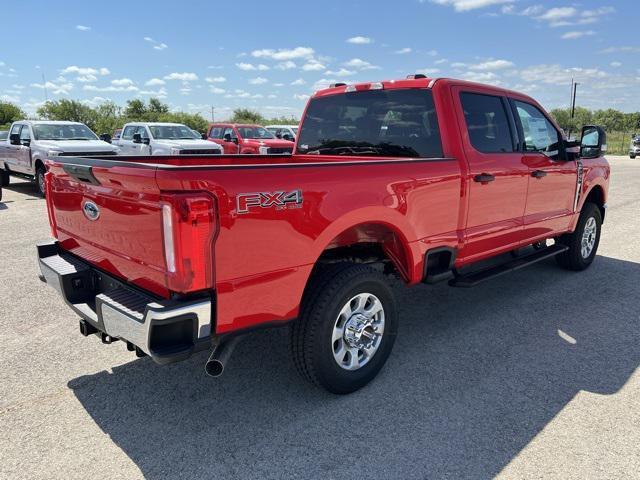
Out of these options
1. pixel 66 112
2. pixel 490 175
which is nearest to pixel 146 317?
pixel 490 175

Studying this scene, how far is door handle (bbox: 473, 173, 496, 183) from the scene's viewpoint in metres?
3.85

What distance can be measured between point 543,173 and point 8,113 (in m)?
61.5

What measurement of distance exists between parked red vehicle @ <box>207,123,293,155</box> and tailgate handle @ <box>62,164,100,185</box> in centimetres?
1361

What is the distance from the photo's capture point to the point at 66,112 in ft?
175

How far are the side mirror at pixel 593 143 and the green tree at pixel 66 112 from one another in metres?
55.2

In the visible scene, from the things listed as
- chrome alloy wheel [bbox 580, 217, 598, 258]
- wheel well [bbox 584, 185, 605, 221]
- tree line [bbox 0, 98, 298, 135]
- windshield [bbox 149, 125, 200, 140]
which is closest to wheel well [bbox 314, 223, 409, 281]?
chrome alloy wheel [bbox 580, 217, 598, 258]

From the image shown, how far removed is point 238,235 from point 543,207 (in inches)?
144

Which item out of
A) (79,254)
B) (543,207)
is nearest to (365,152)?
(543,207)

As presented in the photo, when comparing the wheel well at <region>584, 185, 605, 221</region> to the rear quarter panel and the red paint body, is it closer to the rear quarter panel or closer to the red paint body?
the red paint body

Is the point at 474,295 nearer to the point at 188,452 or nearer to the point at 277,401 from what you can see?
the point at 277,401

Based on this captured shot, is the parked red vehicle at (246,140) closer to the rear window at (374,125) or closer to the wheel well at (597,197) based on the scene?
the wheel well at (597,197)

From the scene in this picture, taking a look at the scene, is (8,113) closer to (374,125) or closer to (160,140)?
(160,140)

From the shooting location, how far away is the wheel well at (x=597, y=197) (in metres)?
5.96

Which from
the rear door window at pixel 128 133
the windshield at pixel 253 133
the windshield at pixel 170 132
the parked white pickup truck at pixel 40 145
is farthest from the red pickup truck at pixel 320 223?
the windshield at pixel 253 133
